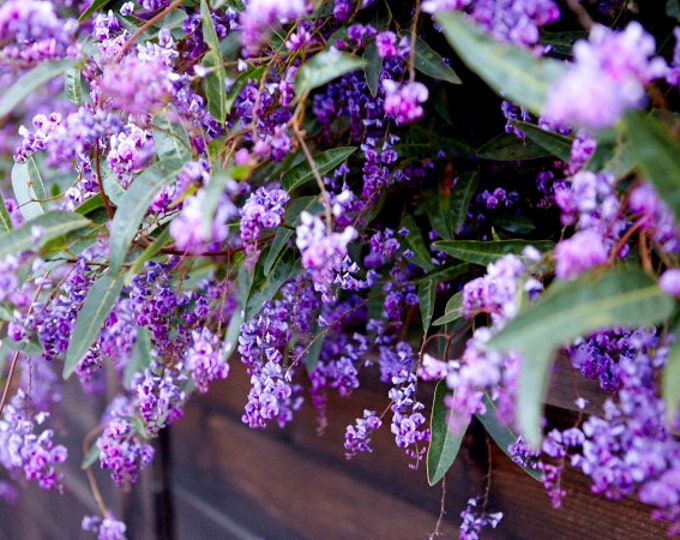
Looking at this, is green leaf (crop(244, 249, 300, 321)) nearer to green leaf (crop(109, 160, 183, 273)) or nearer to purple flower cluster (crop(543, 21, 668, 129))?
green leaf (crop(109, 160, 183, 273))

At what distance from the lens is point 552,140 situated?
607 mm

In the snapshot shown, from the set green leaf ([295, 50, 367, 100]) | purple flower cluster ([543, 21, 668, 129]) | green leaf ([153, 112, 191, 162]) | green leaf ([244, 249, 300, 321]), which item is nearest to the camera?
purple flower cluster ([543, 21, 668, 129])

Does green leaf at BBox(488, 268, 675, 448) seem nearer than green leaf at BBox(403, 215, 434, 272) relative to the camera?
Yes

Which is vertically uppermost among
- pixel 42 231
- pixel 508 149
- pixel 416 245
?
pixel 508 149

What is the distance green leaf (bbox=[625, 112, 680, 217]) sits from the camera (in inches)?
15.7

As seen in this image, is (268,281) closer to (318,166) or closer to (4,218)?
(318,166)

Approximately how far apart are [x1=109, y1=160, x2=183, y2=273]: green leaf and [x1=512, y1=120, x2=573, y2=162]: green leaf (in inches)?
12.4

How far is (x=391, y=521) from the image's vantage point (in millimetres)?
1105

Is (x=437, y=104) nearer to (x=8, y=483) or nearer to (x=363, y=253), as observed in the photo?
(x=363, y=253)

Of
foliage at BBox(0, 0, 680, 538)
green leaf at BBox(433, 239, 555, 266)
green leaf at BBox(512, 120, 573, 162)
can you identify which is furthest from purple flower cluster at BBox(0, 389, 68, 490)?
green leaf at BBox(512, 120, 573, 162)

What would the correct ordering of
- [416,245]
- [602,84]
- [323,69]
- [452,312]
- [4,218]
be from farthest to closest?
[416,245] < [4,218] < [452,312] < [323,69] < [602,84]

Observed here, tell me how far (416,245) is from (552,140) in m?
0.33

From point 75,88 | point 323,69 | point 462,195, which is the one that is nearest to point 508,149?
point 462,195

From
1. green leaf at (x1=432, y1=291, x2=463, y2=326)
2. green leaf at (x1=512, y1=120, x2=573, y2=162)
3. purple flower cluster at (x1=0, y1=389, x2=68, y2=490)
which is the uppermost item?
green leaf at (x1=512, y1=120, x2=573, y2=162)
